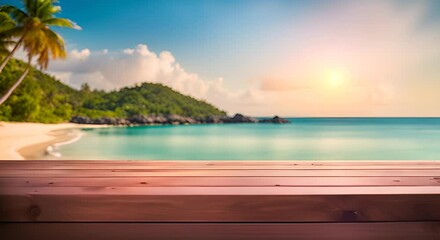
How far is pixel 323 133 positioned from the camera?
14.4 metres

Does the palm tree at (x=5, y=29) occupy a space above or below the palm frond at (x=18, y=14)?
below

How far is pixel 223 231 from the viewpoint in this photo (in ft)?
1.89

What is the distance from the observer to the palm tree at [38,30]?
8.24 metres

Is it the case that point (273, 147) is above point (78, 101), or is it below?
below

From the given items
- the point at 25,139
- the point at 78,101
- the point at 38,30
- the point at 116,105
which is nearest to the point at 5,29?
the point at 38,30

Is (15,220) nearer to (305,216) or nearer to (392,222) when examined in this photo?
(305,216)

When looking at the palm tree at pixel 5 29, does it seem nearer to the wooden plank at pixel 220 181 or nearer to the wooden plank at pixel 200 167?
the wooden plank at pixel 200 167

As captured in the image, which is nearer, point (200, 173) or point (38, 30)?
point (200, 173)

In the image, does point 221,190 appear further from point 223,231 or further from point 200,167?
point 200,167

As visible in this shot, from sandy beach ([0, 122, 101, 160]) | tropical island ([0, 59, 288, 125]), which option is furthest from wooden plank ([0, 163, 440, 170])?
tropical island ([0, 59, 288, 125])

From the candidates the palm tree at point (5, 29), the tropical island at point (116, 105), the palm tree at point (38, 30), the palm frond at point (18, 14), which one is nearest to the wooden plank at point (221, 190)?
the palm tree at point (38, 30)

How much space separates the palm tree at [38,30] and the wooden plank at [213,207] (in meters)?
8.30

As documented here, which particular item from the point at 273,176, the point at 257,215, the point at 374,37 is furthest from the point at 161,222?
the point at 374,37

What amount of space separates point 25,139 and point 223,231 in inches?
439
